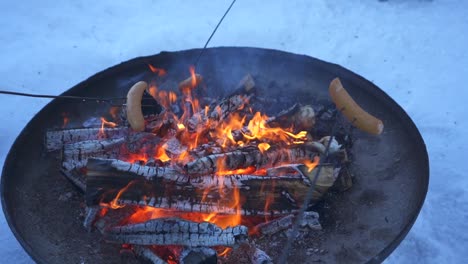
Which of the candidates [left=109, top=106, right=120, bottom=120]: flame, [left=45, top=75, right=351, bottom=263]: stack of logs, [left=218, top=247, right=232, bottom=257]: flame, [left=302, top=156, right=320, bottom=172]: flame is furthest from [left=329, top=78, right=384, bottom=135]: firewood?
[left=109, top=106, right=120, bottom=120]: flame

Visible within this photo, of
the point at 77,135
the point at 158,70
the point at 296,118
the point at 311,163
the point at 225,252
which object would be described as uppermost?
the point at 158,70

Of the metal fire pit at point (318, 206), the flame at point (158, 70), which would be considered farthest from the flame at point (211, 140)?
the metal fire pit at point (318, 206)

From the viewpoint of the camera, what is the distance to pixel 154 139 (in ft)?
11.7

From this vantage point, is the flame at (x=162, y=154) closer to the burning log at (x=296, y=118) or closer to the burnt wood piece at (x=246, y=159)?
the burnt wood piece at (x=246, y=159)

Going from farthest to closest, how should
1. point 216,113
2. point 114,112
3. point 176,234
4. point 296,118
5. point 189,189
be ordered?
point 114,112 → point 216,113 → point 296,118 → point 189,189 → point 176,234

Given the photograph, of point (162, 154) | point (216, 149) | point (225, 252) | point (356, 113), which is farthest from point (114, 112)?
point (356, 113)

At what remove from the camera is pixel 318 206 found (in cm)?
317

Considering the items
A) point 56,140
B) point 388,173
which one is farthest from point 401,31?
point 56,140

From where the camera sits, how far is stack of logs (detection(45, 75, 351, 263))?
2.79 m

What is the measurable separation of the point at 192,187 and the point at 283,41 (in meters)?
3.69

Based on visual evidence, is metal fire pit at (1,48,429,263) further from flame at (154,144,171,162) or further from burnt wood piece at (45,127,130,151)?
flame at (154,144,171,162)

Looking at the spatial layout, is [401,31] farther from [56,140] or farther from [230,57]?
[56,140]

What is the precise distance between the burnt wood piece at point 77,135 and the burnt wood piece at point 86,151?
0.43 ft

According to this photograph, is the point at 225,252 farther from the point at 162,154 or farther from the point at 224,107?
the point at 224,107
